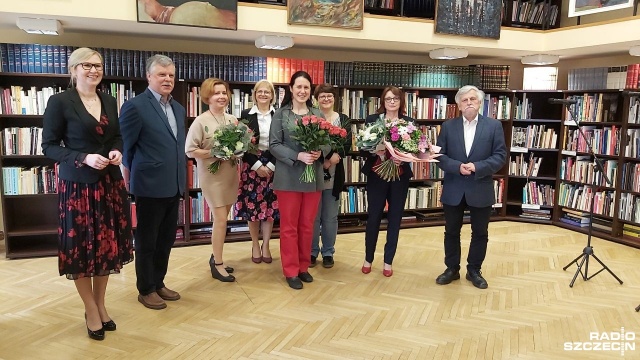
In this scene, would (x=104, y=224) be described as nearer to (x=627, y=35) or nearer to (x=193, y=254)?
(x=193, y=254)


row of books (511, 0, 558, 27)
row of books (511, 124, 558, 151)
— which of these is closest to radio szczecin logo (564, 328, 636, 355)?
row of books (511, 124, 558, 151)

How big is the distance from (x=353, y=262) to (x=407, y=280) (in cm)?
68

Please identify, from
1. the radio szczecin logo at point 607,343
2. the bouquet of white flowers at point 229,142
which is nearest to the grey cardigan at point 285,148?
the bouquet of white flowers at point 229,142

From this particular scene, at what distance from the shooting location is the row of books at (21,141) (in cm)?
487

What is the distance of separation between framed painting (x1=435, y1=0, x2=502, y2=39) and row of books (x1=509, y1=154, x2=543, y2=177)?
1.87 metres

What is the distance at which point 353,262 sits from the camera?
195 inches

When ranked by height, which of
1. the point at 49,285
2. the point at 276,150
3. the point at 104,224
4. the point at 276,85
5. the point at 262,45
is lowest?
the point at 49,285

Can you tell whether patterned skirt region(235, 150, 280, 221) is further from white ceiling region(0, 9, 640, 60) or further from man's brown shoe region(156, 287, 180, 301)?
white ceiling region(0, 9, 640, 60)

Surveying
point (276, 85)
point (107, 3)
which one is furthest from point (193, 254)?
point (107, 3)

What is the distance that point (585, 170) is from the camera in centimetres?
636

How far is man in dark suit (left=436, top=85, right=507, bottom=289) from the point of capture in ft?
13.2

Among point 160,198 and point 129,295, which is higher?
point 160,198

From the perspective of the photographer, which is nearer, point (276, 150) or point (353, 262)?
point (276, 150)

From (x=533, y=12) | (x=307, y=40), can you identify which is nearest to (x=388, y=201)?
(x=307, y=40)
